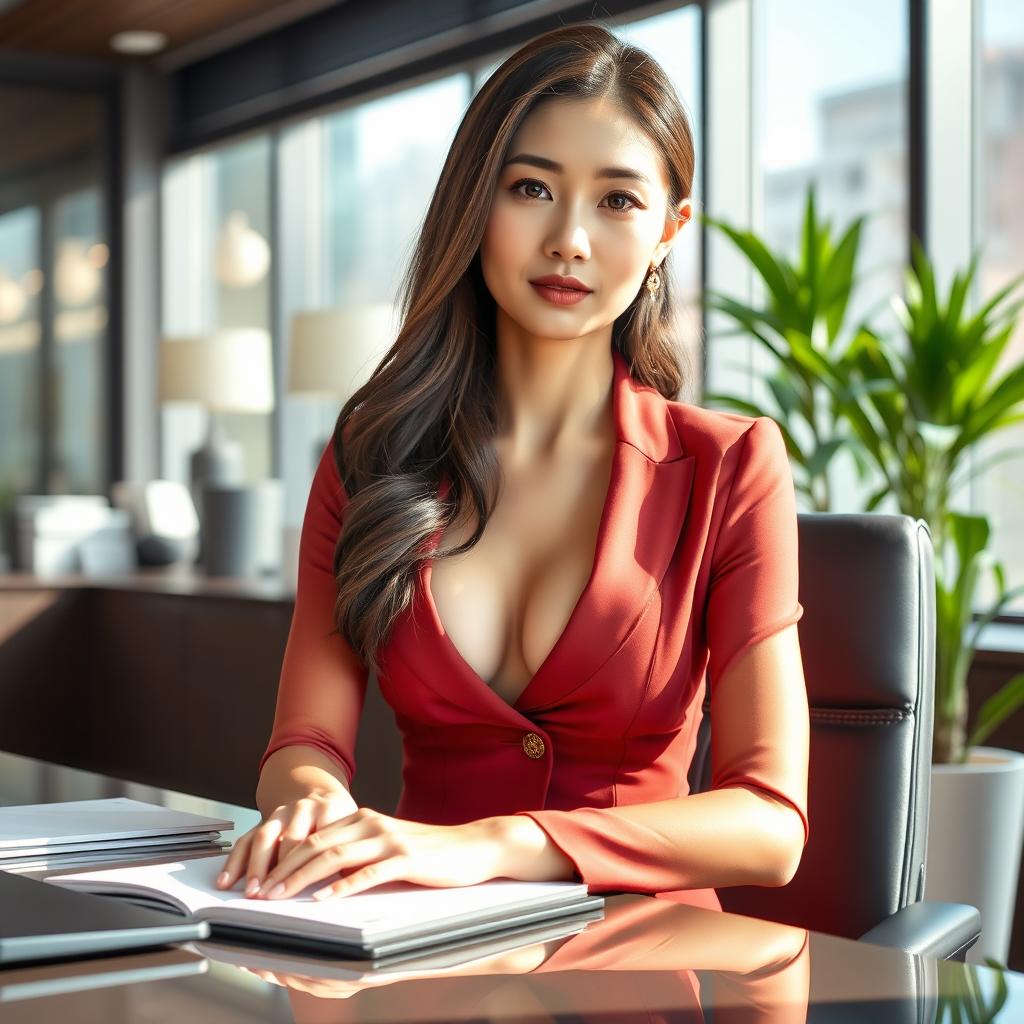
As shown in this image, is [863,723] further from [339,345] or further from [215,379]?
[215,379]

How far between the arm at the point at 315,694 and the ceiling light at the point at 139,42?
5.11 metres

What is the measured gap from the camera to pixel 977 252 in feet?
9.58

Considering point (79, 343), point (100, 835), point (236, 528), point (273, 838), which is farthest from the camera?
point (79, 343)

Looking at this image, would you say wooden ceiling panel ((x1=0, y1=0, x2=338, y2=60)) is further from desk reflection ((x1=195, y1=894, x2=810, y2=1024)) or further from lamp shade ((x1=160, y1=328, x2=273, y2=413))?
desk reflection ((x1=195, y1=894, x2=810, y2=1024))

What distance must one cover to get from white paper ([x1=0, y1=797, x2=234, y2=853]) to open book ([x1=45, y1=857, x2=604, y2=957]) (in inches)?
3.0

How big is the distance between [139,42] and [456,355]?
204 inches

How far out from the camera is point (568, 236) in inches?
55.5

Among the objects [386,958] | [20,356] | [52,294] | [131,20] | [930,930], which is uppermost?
[131,20]

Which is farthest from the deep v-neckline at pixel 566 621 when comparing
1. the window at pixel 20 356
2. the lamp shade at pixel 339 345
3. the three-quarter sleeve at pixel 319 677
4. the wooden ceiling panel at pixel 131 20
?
the window at pixel 20 356

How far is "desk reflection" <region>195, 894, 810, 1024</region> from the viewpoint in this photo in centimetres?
77

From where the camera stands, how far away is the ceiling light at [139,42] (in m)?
6.14

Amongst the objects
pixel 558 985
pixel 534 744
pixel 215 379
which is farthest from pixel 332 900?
pixel 215 379

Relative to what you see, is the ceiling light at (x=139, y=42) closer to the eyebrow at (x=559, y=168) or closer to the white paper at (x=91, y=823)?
the eyebrow at (x=559, y=168)

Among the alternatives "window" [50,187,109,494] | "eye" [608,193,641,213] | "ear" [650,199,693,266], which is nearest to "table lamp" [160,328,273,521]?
"window" [50,187,109,494]
